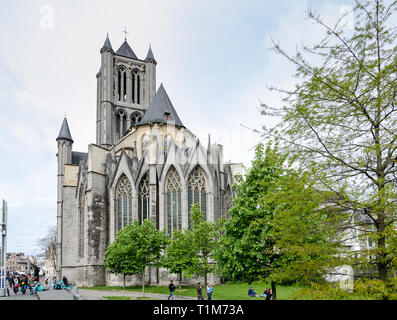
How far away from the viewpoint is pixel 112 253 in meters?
31.1

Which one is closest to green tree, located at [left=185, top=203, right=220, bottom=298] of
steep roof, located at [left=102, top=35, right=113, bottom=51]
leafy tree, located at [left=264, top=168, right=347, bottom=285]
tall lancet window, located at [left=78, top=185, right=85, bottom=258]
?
tall lancet window, located at [left=78, top=185, right=85, bottom=258]

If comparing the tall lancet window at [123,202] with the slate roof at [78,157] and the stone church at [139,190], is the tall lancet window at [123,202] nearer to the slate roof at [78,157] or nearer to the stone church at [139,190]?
the stone church at [139,190]

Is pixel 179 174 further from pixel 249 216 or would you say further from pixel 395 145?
pixel 395 145

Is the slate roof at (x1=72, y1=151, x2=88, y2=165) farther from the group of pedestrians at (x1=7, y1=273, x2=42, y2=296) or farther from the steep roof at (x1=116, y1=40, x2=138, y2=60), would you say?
the group of pedestrians at (x1=7, y1=273, x2=42, y2=296)

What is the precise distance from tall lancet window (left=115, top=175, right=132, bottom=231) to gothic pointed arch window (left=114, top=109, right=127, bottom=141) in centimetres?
2446

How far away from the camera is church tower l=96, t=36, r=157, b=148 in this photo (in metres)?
59.9

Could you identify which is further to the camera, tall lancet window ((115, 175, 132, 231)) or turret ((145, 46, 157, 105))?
turret ((145, 46, 157, 105))

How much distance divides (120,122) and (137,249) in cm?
3521

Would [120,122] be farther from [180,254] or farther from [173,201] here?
[180,254]

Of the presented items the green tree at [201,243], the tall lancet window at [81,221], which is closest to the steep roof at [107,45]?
the tall lancet window at [81,221]

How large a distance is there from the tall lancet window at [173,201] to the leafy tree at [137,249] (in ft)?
11.4

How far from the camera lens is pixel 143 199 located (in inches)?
1453

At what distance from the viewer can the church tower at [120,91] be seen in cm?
5994
